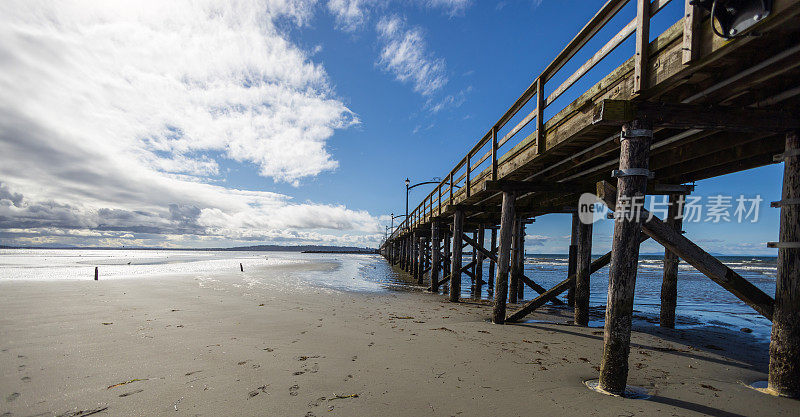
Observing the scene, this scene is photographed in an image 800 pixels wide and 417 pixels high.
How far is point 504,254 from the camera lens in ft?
27.0

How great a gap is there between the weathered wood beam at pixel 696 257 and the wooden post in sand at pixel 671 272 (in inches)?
164

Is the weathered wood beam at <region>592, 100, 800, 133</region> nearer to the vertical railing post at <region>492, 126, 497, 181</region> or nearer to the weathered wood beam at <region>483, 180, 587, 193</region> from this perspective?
the weathered wood beam at <region>483, 180, 587, 193</region>

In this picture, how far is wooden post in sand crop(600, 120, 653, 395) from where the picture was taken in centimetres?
381

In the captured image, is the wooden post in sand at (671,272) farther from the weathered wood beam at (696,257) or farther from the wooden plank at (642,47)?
the wooden plank at (642,47)

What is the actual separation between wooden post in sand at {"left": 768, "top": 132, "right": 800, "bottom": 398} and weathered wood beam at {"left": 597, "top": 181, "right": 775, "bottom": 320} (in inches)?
7.0

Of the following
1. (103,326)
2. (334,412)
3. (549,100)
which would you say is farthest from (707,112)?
(103,326)

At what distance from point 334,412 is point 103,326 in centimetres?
644

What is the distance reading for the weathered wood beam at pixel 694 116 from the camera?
3736mm

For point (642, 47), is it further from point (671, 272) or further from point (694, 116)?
point (671, 272)

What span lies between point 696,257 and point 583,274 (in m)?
4.25

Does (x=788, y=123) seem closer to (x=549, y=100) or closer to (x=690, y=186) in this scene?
(x=549, y=100)

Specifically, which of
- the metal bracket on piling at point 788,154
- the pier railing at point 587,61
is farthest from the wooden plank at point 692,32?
the metal bracket on piling at point 788,154

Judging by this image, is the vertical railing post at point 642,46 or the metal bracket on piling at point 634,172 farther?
the metal bracket on piling at point 634,172

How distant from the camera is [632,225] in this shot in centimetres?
380
